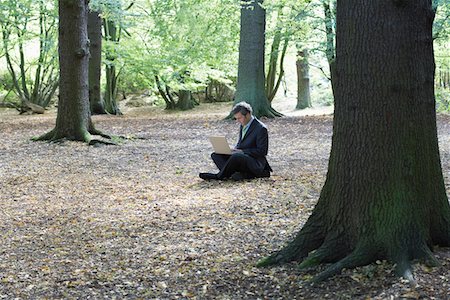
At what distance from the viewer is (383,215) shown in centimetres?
405

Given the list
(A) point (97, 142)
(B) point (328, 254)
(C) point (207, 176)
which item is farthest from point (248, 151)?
(A) point (97, 142)

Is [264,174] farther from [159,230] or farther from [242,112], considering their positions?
[159,230]

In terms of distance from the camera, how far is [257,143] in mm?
8133

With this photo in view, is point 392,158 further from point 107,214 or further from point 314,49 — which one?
point 314,49

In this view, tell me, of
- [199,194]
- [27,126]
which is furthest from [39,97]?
[199,194]

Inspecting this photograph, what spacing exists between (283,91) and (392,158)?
1296 inches

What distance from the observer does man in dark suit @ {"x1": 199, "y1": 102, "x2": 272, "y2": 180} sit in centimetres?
805

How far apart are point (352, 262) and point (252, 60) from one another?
47.5 ft

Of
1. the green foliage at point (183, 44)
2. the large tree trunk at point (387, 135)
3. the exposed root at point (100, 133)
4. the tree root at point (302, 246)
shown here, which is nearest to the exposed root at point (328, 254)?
the large tree trunk at point (387, 135)

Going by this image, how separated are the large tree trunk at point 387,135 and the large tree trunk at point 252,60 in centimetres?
1382

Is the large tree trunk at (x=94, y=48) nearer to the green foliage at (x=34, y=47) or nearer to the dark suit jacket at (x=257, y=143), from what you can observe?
the green foliage at (x=34, y=47)

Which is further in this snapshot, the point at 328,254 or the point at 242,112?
the point at 242,112

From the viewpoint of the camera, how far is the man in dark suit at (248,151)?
8055 mm

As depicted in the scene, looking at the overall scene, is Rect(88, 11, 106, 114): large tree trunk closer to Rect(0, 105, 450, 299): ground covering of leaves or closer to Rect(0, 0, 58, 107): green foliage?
Rect(0, 0, 58, 107): green foliage
